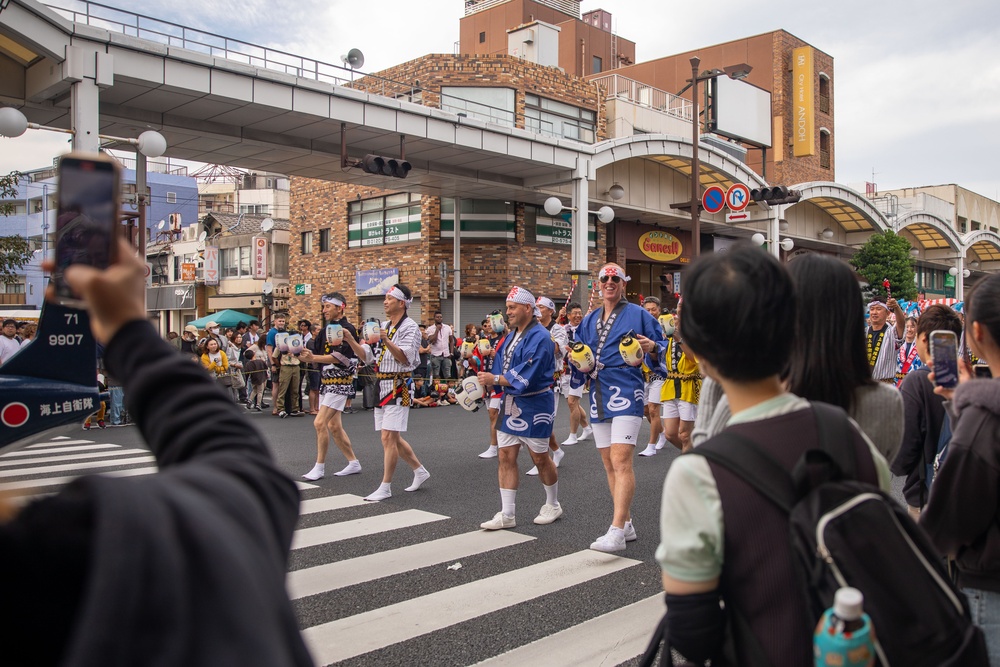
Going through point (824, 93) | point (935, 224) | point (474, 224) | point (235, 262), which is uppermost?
point (824, 93)

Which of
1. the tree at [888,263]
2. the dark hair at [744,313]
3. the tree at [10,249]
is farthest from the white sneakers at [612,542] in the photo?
the tree at [888,263]

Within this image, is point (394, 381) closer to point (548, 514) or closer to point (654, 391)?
point (548, 514)

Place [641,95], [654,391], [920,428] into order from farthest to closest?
[641,95], [654,391], [920,428]

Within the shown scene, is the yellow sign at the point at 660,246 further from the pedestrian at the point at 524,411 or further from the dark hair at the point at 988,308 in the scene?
the dark hair at the point at 988,308

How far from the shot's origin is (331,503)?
7816 millimetres

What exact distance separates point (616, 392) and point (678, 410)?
3309 mm

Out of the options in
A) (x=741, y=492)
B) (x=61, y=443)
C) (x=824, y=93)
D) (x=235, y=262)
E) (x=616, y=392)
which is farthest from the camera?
(x=824, y=93)

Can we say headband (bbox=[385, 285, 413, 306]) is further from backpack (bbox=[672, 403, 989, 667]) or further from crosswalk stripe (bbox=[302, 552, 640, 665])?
backpack (bbox=[672, 403, 989, 667])

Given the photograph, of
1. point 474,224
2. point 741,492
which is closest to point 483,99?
point 474,224

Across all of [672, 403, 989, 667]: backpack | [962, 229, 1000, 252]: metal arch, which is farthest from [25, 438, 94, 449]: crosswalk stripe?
[962, 229, 1000, 252]: metal arch

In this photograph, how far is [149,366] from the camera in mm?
1300

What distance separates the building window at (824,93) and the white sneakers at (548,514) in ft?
146

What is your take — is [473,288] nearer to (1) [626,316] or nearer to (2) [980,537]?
(1) [626,316]

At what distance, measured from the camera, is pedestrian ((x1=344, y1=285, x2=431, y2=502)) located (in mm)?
8031
